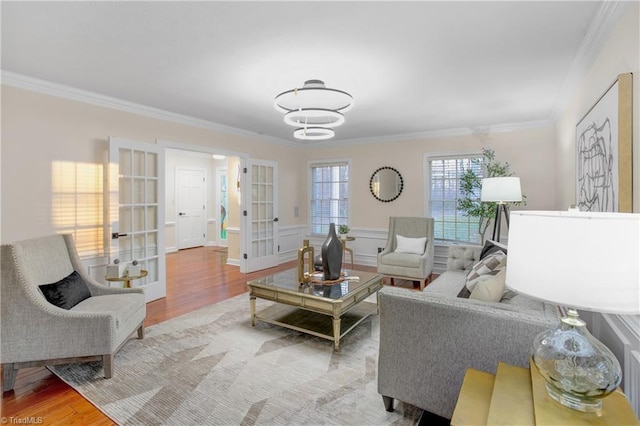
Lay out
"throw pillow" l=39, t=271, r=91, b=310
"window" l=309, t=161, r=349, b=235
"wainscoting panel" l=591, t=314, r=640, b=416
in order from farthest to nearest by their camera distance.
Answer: "window" l=309, t=161, r=349, b=235 → "throw pillow" l=39, t=271, r=91, b=310 → "wainscoting panel" l=591, t=314, r=640, b=416

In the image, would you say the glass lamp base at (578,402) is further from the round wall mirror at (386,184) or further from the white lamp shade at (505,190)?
the round wall mirror at (386,184)

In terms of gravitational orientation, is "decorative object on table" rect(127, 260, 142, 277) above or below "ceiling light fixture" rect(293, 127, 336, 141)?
below

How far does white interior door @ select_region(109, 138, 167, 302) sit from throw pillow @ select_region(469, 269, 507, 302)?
11.4 feet

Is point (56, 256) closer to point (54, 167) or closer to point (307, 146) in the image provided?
point (54, 167)

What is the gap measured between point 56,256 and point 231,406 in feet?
6.47

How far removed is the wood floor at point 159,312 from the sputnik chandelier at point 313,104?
8.13 ft

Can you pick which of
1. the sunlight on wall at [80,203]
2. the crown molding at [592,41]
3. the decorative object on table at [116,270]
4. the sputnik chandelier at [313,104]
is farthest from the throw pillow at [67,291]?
the crown molding at [592,41]

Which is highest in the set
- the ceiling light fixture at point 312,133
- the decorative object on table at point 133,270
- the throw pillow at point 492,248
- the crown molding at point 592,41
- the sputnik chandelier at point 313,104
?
the crown molding at point 592,41

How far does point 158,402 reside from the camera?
2.03 metres

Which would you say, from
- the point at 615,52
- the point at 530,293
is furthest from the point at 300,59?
the point at 530,293

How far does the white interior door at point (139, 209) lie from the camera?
11.8ft

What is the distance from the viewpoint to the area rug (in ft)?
6.27

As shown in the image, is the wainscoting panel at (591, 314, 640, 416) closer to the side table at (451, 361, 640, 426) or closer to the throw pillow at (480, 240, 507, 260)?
the side table at (451, 361, 640, 426)

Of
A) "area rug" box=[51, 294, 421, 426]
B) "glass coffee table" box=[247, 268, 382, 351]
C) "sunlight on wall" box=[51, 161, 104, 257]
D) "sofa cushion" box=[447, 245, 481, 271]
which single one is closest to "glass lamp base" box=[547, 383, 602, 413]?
"area rug" box=[51, 294, 421, 426]
